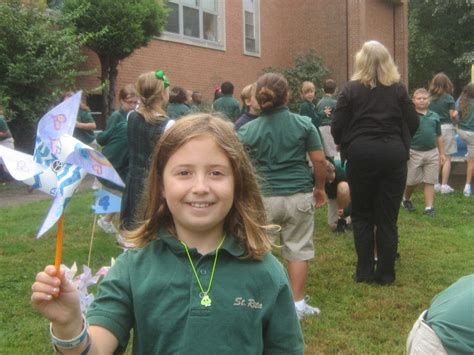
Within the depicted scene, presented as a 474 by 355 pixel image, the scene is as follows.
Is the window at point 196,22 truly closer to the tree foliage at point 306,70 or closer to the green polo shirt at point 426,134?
the tree foliage at point 306,70

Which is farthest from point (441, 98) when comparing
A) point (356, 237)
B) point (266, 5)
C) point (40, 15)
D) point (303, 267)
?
point (266, 5)

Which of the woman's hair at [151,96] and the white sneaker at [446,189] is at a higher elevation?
the woman's hair at [151,96]

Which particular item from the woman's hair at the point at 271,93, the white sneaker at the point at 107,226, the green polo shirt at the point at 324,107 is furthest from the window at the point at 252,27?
the woman's hair at the point at 271,93

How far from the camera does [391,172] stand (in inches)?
207

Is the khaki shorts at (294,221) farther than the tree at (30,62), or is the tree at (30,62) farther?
the tree at (30,62)

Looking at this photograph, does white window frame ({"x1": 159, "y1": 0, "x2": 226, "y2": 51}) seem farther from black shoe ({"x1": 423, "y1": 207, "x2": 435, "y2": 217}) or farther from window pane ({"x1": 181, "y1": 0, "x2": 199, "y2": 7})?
black shoe ({"x1": 423, "y1": 207, "x2": 435, "y2": 217})

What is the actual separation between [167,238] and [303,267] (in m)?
2.94

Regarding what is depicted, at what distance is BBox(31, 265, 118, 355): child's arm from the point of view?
162 centimetres

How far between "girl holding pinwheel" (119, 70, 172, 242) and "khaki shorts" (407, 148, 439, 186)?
473 centimetres

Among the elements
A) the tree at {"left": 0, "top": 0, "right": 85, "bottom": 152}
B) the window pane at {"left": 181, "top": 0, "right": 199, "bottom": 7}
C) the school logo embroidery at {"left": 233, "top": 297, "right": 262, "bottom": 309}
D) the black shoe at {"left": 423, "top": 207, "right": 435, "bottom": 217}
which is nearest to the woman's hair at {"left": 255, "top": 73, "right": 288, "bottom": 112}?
the school logo embroidery at {"left": 233, "top": 297, "right": 262, "bottom": 309}

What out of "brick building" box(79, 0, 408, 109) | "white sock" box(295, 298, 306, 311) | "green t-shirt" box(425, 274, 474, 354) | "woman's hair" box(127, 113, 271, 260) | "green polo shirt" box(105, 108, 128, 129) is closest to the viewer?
"woman's hair" box(127, 113, 271, 260)

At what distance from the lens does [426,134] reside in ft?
28.0

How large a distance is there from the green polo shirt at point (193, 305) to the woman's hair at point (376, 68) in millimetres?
3532

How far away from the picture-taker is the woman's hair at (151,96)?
4844mm
